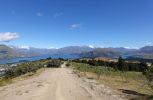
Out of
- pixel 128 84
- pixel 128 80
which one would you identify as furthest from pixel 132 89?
pixel 128 80

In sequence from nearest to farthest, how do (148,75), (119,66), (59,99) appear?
(59,99)
(148,75)
(119,66)

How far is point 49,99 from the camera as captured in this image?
24.7 m

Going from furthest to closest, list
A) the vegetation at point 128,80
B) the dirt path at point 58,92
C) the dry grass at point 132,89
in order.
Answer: the vegetation at point 128,80
the dry grass at point 132,89
the dirt path at point 58,92

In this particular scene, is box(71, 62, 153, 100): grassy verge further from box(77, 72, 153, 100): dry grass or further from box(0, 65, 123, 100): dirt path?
box(0, 65, 123, 100): dirt path

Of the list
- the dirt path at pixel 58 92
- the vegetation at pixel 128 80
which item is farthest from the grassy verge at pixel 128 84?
the dirt path at pixel 58 92

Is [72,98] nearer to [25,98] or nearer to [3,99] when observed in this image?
[25,98]

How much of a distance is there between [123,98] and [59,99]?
6.67m

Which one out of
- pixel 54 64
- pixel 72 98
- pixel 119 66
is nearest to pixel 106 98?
pixel 72 98

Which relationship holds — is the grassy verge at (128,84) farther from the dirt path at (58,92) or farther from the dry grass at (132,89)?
the dirt path at (58,92)

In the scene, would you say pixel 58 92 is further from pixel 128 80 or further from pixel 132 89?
pixel 128 80

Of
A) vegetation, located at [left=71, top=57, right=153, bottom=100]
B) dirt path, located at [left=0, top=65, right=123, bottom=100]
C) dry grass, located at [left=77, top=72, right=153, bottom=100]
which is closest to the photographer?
dirt path, located at [left=0, top=65, right=123, bottom=100]

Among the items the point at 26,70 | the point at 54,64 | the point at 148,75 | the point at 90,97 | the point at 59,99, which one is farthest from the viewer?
the point at 54,64

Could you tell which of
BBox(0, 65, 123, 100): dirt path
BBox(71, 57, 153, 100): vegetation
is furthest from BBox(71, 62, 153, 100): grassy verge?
BBox(0, 65, 123, 100): dirt path

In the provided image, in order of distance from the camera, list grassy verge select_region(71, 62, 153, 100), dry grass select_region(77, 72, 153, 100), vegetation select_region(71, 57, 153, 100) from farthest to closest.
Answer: vegetation select_region(71, 57, 153, 100) < grassy verge select_region(71, 62, 153, 100) < dry grass select_region(77, 72, 153, 100)
